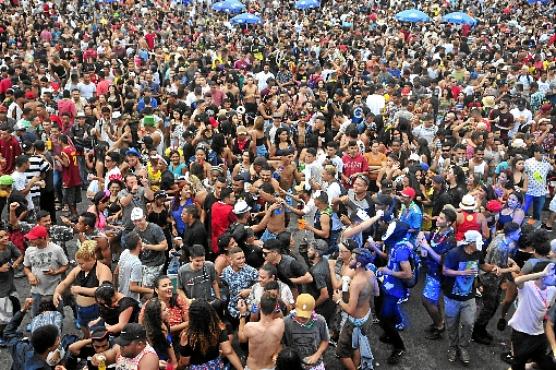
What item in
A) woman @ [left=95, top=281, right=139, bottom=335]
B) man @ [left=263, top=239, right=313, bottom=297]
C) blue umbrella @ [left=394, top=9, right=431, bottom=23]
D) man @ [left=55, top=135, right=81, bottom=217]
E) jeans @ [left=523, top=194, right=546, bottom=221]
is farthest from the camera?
blue umbrella @ [left=394, top=9, right=431, bottom=23]

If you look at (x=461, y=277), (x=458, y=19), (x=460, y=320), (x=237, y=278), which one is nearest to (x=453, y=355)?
(x=460, y=320)

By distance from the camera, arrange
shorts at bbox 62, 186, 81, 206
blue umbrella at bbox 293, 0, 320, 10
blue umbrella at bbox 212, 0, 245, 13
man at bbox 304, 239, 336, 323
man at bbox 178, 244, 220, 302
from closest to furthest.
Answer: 1. man at bbox 178, 244, 220, 302
2. man at bbox 304, 239, 336, 323
3. shorts at bbox 62, 186, 81, 206
4. blue umbrella at bbox 212, 0, 245, 13
5. blue umbrella at bbox 293, 0, 320, 10

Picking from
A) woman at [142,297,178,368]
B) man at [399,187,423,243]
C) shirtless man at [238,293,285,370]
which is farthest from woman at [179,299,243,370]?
man at [399,187,423,243]

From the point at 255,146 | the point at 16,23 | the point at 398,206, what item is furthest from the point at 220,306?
the point at 16,23

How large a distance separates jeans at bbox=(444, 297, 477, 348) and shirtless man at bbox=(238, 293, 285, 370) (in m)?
2.25

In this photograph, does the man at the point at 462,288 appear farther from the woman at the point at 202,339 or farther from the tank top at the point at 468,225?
the woman at the point at 202,339

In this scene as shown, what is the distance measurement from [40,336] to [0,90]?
9.58 metres

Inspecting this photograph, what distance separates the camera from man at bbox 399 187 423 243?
7.29 metres

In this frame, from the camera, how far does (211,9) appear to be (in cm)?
2478

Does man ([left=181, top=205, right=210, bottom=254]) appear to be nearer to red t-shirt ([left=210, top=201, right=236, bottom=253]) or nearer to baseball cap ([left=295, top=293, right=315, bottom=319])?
red t-shirt ([left=210, top=201, right=236, bottom=253])

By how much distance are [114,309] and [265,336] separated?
4.84 ft

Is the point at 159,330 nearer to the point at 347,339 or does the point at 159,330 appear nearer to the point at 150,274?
the point at 150,274

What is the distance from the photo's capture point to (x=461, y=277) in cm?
641

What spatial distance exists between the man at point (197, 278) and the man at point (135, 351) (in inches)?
53.4
